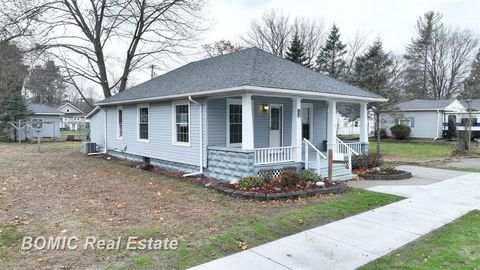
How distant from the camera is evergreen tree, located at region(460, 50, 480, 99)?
36.5 metres

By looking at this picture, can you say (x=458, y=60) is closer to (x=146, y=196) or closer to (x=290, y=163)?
(x=290, y=163)

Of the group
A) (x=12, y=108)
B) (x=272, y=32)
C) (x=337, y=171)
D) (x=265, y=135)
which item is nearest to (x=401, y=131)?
(x=272, y=32)

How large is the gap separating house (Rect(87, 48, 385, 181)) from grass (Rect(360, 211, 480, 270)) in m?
4.65

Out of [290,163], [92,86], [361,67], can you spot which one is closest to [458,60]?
[361,67]

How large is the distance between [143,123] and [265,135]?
5688mm

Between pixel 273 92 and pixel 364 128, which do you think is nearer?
pixel 273 92

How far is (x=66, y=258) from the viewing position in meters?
4.34

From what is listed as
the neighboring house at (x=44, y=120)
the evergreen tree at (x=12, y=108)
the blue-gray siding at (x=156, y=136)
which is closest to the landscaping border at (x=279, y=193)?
the blue-gray siding at (x=156, y=136)

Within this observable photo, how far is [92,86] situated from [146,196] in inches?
2046

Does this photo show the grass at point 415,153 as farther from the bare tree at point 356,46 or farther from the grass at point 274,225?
the bare tree at point 356,46

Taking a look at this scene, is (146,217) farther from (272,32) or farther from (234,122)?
(272,32)

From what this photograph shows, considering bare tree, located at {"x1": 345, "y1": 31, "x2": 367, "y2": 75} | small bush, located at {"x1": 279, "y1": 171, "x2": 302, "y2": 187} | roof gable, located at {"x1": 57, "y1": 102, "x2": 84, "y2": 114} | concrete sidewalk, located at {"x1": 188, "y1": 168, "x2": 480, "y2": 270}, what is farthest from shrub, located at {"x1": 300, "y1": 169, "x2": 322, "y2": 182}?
roof gable, located at {"x1": 57, "y1": 102, "x2": 84, "y2": 114}

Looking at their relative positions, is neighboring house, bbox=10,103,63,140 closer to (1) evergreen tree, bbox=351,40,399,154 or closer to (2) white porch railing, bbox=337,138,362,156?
(1) evergreen tree, bbox=351,40,399,154

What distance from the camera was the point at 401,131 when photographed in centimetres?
2852
